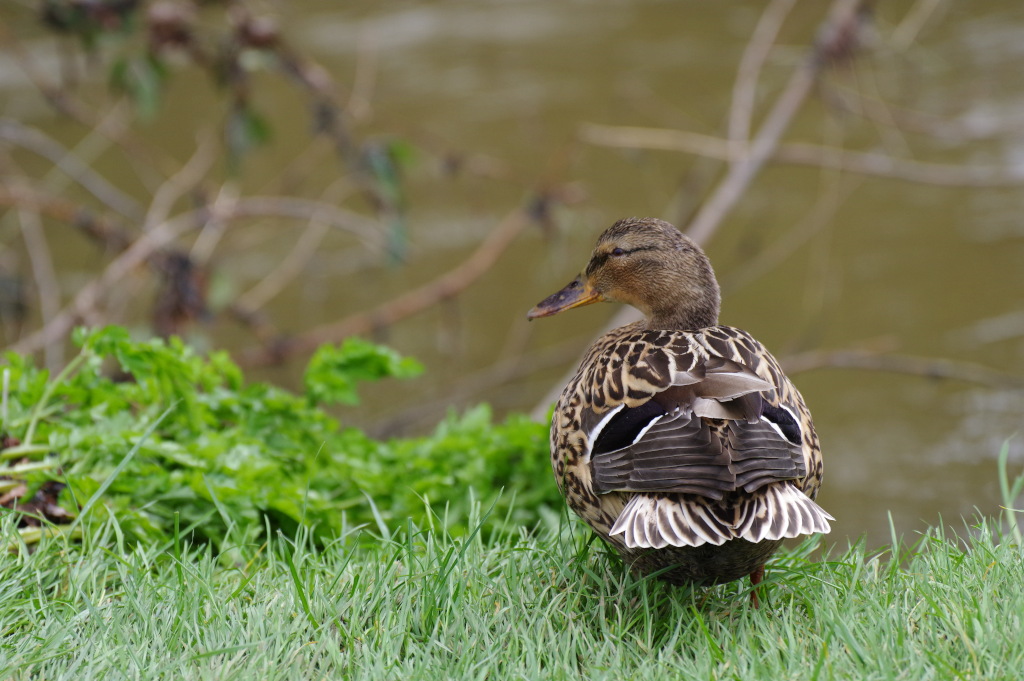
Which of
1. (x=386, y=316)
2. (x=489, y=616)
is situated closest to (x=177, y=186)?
(x=386, y=316)

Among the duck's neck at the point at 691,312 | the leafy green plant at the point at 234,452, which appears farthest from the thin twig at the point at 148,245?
the duck's neck at the point at 691,312

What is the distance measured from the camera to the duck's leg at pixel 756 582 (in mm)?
2645

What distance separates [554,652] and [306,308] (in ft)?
19.3

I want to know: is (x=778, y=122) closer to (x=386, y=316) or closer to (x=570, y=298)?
(x=386, y=316)

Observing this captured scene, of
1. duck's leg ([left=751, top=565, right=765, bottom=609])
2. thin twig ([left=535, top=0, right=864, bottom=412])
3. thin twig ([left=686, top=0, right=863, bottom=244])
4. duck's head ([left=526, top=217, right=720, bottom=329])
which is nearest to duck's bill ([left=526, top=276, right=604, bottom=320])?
duck's head ([left=526, top=217, right=720, bottom=329])

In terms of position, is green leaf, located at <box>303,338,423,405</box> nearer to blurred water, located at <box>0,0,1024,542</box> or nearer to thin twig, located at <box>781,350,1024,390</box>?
blurred water, located at <box>0,0,1024,542</box>

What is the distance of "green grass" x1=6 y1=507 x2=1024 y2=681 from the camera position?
7.55ft

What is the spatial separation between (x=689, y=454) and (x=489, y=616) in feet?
2.07

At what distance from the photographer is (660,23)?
10.8 metres

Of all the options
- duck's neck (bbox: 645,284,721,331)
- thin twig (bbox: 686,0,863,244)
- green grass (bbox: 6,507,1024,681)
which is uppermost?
thin twig (bbox: 686,0,863,244)

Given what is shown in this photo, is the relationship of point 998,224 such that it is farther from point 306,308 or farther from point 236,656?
point 236,656

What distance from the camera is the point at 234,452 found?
3.28 meters

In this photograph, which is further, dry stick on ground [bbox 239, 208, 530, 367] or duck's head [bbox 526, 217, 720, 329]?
dry stick on ground [bbox 239, 208, 530, 367]

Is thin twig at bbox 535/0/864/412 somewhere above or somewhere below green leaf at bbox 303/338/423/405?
above
